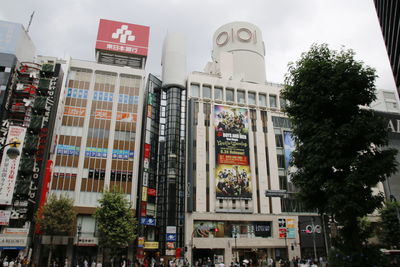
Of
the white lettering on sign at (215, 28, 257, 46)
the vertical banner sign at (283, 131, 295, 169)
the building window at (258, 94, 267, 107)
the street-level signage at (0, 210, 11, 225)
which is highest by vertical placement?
the white lettering on sign at (215, 28, 257, 46)

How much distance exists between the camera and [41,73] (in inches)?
1950

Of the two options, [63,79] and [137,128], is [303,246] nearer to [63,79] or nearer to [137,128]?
[137,128]

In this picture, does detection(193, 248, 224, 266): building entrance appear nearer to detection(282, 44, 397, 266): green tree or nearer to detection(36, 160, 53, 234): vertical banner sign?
detection(36, 160, 53, 234): vertical banner sign

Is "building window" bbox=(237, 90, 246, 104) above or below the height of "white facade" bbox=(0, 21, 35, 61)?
below

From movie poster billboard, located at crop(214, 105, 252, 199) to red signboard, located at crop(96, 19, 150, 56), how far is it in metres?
18.2

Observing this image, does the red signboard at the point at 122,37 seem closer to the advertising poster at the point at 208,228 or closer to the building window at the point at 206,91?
the building window at the point at 206,91

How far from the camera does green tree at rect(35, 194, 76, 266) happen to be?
37.5 meters

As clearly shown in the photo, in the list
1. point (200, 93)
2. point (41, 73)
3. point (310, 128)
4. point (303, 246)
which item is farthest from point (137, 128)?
point (310, 128)

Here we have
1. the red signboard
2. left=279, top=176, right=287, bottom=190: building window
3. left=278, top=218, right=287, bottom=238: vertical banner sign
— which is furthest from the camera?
the red signboard

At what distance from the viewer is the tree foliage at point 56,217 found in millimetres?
37531

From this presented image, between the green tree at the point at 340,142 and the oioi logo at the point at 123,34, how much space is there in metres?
45.8

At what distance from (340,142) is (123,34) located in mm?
50801

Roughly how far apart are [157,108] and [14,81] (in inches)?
883

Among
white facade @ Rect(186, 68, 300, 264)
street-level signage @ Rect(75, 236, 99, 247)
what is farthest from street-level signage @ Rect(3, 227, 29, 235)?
white facade @ Rect(186, 68, 300, 264)
